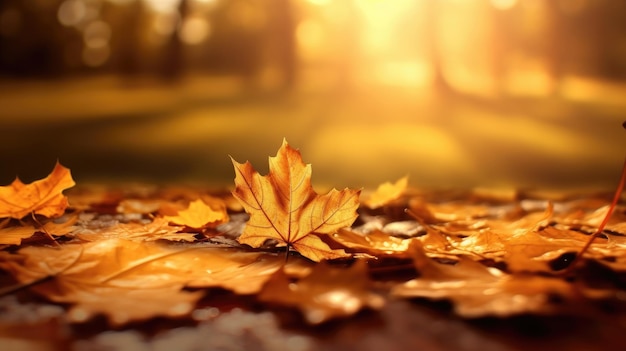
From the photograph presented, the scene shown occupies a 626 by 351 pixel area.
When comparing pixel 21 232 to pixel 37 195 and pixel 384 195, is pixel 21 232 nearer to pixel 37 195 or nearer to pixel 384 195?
pixel 37 195

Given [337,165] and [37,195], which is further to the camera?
[337,165]

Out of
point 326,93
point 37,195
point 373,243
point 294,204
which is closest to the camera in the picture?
point 294,204

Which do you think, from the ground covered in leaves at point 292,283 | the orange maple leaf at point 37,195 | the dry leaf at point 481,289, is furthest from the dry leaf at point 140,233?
the dry leaf at point 481,289

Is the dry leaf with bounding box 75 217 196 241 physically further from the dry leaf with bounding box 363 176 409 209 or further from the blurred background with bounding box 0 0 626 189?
the blurred background with bounding box 0 0 626 189

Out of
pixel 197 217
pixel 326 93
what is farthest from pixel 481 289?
A: pixel 326 93

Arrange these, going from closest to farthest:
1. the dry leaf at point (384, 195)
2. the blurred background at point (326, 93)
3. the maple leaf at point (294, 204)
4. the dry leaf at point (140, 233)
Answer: the maple leaf at point (294, 204) → the dry leaf at point (140, 233) → the dry leaf at point (384, 195) → the blurred background at point (326, 93)

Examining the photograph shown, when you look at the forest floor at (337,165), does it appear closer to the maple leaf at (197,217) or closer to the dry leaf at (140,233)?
the dry leaf at (140,233)

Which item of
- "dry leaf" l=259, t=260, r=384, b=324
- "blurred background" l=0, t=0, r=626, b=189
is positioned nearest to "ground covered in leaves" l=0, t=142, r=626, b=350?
"dry leaf" l=259, t=260, r=384, b=324

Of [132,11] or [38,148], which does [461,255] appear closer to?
[38,148]
